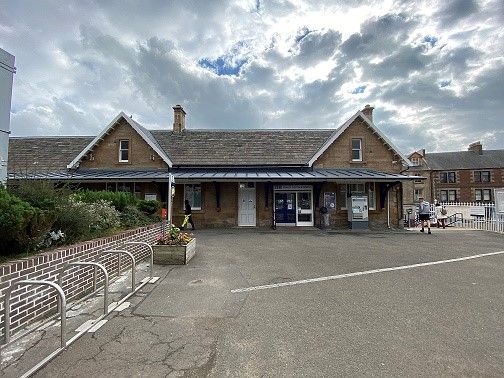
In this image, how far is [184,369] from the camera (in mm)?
3072

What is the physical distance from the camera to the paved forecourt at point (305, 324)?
3.18 meters

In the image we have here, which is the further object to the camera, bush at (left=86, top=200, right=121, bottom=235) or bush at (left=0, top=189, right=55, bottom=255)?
bush at (left=86, top=200, right=121, bottom=235)

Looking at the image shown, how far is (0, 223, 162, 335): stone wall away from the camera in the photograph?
3746 mm

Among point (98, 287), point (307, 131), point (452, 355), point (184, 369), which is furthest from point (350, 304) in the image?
point (307, 131)

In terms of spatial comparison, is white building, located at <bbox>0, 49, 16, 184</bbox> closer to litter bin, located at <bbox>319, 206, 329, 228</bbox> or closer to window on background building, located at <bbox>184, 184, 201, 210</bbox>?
window on background building, located at <bbox>184, 184, 201, 210</bbox>

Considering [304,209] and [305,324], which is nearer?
[305,324]

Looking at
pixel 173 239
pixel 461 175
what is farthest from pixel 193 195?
pixel 461 175

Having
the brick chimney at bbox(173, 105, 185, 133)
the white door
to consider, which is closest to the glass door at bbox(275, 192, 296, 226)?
the white door

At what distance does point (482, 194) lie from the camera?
49781mm

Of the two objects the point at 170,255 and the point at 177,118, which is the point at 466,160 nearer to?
Result: the point at 177,118

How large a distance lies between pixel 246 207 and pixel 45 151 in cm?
1554

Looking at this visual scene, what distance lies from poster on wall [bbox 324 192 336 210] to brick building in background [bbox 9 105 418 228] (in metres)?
0.06

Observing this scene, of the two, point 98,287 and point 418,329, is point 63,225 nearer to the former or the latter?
point 98,287

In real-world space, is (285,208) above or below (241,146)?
below
